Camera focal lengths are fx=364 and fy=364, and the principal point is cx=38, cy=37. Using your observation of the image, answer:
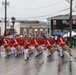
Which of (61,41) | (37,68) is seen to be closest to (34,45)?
(61,41)

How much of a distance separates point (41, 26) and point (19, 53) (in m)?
78.0

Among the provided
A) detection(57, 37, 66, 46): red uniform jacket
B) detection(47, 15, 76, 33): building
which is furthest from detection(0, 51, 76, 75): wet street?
detection(47, 15, 76, 33): building

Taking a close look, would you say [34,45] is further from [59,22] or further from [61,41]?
[59,22]

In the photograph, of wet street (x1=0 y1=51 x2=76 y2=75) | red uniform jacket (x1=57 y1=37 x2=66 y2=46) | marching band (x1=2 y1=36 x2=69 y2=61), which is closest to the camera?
wet street (x1=0 y1=51 x2=76 y2=75)

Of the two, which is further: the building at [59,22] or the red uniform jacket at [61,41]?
the building at [59,22]

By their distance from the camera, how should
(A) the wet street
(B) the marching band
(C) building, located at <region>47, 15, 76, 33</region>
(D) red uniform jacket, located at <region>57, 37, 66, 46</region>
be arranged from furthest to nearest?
(C) building, located at <region>47, 15, 76, 33</region> → (B) the marching band → (D) red uniform jacket, located at <region>57, 37, 66, 46</region> → (A) the wet street

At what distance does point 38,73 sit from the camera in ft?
59.7

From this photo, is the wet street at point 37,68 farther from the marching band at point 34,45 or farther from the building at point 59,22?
the building at point 59,22

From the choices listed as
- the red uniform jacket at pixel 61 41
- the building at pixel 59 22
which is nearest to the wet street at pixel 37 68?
the red uniform jacket at pixel 61 41

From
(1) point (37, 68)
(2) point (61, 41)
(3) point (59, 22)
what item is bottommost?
(1) point (37, 68)

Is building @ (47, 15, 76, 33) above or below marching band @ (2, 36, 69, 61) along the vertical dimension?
above

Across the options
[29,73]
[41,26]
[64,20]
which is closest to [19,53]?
[29,73]

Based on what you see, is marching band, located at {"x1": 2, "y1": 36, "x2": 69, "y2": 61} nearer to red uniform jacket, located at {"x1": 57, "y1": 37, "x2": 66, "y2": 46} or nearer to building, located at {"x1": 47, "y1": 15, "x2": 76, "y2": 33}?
red uniform jacket, located at {"x1": 57, "y1": 37, "x2": 66, "y2": 46}

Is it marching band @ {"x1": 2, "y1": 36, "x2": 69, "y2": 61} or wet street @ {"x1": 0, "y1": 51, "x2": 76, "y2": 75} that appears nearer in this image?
wet street @ {"x1": 0, "y1": 51, "x2": 76, "y2": 75}
